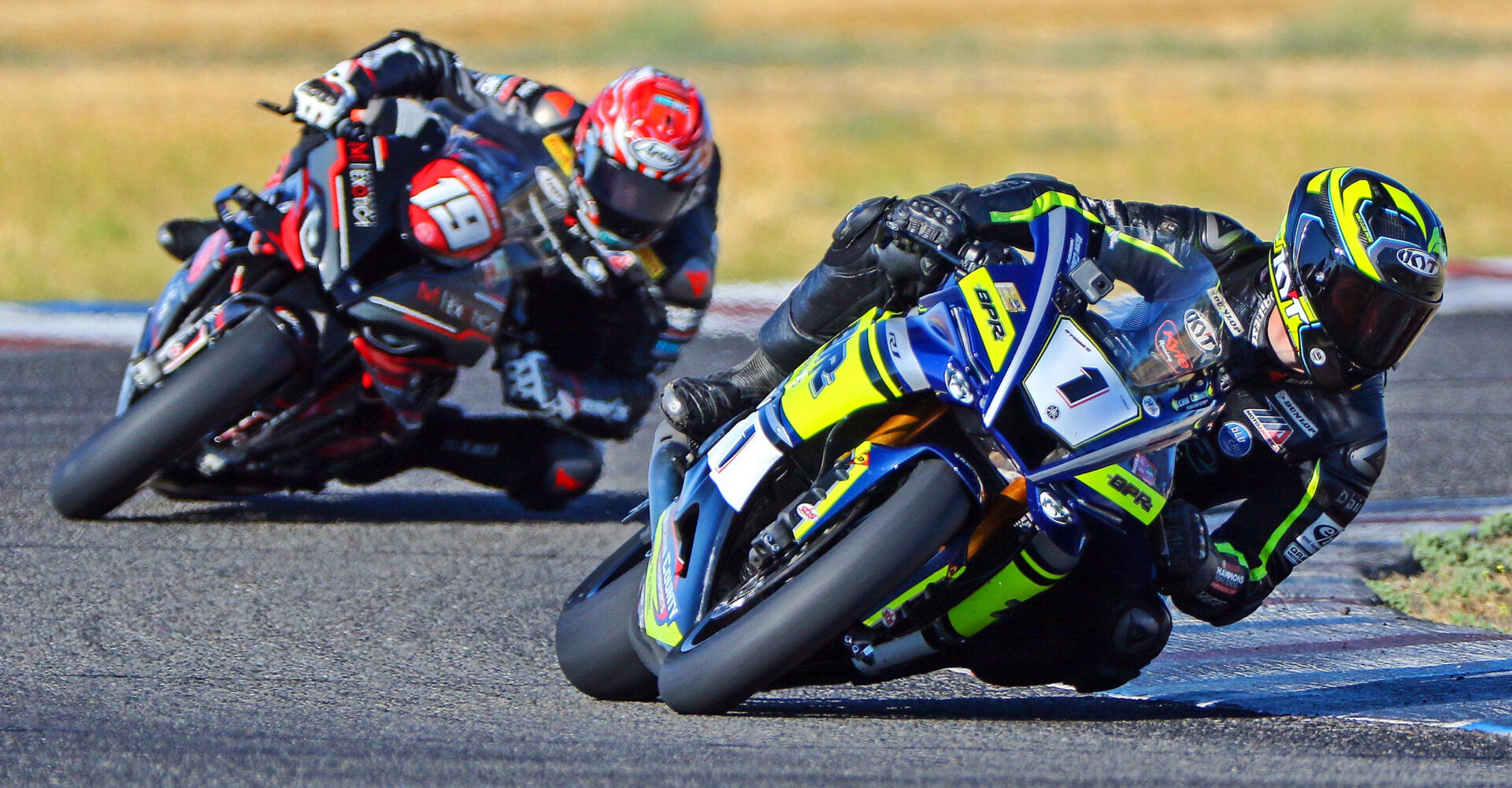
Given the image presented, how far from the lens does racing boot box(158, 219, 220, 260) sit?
6.13 metres

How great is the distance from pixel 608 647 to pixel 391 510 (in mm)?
2350

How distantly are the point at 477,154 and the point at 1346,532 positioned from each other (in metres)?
3.43

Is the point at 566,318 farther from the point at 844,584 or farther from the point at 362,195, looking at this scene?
the point at 844,584

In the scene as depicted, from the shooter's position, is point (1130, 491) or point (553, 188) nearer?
point (1130, 491)

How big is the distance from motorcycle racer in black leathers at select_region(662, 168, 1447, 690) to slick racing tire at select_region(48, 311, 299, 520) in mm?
1616

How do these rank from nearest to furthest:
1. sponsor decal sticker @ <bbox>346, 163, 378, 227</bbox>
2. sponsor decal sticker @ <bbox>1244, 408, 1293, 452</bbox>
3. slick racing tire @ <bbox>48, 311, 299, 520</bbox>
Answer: sponsor decal sticker @ <bbox>1244, 408, 1293, 452</bbox>, slick racing tire @ <bbox>48, 311, 299, 520</bbox>, sponsor decal sticker @ <bbox>346, 163, 378, 227</bbox>

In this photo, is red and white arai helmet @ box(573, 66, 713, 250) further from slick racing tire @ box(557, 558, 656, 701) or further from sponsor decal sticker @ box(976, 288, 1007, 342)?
sponsor decal sticker @ box(976, 288, 1007, 342)

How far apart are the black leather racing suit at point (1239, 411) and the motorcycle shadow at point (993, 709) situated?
0.27 ft

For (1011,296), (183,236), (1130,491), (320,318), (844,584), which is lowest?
(183,236)

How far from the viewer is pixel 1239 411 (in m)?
4.43

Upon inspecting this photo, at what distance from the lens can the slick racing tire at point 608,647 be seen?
402 cm

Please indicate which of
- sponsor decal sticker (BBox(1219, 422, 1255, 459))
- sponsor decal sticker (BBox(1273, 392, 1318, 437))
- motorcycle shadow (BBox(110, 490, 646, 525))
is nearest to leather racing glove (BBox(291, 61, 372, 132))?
motorcycle shadow (BBox(110, 490, 646, 525))

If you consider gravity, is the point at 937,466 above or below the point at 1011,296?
below

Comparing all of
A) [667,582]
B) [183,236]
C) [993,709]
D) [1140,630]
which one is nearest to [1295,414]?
[1140,630]
